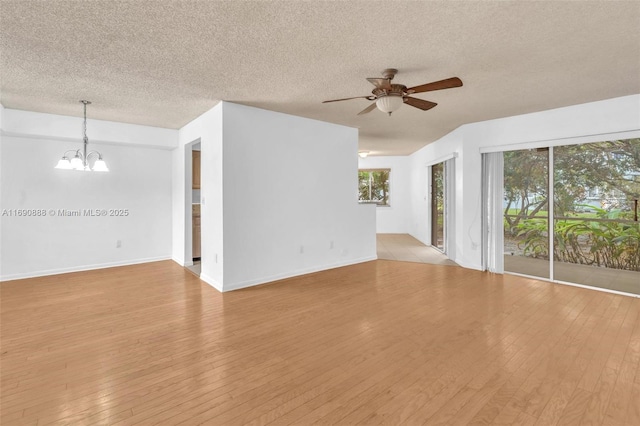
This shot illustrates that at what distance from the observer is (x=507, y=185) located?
5277mm

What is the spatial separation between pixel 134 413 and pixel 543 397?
2530 mm

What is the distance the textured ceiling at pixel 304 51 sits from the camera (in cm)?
221

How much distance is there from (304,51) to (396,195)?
7.82 meters

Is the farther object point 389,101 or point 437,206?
point 437,206

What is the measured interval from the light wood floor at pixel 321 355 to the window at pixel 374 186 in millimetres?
6082

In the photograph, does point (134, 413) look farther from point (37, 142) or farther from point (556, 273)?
point (556, 273)

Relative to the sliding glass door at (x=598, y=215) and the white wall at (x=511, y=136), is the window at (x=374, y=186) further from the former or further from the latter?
the sliding glass door at (x=598, y=215)

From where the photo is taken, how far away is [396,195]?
10164 millimetres

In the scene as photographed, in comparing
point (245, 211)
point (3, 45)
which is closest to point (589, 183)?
point (245, 211)

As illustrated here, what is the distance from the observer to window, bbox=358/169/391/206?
10.3 metres

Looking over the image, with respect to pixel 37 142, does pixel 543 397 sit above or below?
below

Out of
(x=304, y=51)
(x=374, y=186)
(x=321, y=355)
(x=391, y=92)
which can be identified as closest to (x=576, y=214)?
(x=391, y=92)

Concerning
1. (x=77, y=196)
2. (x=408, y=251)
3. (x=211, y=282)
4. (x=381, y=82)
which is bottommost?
(x=211, y=282)

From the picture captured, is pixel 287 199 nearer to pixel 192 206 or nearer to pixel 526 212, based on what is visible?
pixel 192 206
